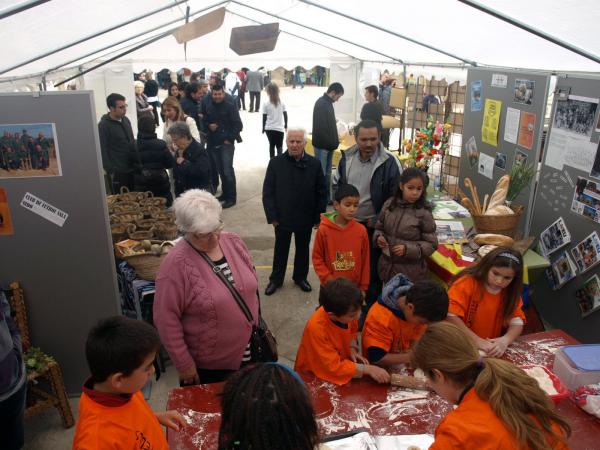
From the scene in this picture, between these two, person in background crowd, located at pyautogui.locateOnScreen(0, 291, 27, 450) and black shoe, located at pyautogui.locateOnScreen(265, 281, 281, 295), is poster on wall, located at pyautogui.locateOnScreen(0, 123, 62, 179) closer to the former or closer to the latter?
person in background crowd, located at pyautogui.locateOnScreen(0, 291, 27, 450)

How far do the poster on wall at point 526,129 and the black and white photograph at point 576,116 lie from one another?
1.15ft

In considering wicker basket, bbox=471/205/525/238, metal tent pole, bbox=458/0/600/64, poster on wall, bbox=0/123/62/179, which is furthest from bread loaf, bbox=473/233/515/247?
poster on wall, bbox=0/123/62/179

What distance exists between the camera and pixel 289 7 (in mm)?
7062

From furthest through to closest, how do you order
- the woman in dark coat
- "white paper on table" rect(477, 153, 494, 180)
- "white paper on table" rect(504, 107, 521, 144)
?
1. the woman in dark coat
2. "white paper on table" rect(477, 153, 494, 180)
3. "white paper on table" rect(504, 107, 521, 144)

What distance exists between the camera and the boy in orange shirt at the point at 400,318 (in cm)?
232

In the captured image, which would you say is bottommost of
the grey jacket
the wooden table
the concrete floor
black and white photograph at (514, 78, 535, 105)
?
the concrete floor

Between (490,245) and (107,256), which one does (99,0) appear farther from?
(490,245)

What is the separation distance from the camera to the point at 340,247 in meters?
3.57

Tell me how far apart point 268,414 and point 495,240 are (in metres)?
3.03

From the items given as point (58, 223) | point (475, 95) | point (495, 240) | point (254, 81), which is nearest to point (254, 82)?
point (254, 81)

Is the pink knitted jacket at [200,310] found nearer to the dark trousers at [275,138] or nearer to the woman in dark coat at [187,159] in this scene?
the woman in dark coat at [187,159]

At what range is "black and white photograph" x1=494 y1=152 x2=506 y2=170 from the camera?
185 inches

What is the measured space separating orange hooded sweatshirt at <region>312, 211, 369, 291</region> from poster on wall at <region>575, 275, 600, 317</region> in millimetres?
1658

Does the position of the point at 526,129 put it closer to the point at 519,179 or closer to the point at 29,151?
the point at 519,179
